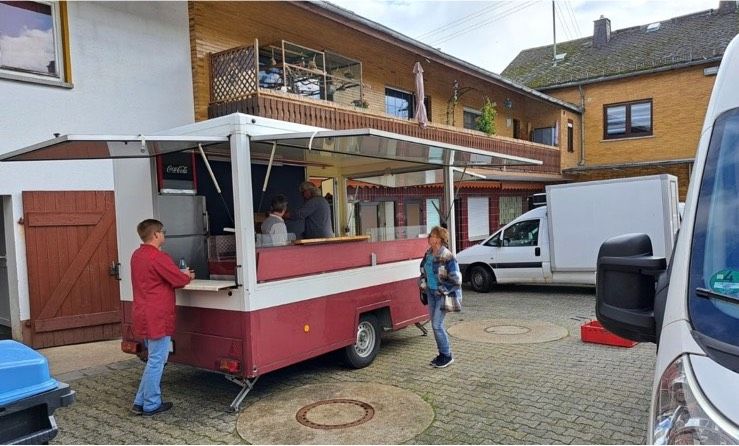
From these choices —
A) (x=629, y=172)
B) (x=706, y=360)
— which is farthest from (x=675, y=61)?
(x=706, y=360)

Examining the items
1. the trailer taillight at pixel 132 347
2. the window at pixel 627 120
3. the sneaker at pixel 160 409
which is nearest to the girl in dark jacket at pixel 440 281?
the sneaker at pixel 160 409

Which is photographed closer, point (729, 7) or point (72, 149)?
point (72, 149)

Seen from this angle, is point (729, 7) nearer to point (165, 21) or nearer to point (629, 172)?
point (629, 172)

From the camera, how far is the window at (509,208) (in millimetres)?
18844

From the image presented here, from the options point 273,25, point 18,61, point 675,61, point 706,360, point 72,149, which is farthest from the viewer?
point 675,61

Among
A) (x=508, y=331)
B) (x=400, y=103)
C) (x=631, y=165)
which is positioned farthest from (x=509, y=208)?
(x=508, y=331)

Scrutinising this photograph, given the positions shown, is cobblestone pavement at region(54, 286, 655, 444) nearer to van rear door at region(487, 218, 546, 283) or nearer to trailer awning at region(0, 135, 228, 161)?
trailer awning at region(0, 135, 228, 161)

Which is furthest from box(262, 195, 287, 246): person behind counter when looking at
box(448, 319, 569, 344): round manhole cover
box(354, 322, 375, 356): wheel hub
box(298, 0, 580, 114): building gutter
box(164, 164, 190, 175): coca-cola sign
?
box(298, 0, 580, 114): building gutter

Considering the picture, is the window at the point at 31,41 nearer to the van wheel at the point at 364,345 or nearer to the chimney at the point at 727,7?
the van wheel at the point at 364,345

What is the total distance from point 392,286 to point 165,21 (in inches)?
244

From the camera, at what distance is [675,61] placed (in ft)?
65.6

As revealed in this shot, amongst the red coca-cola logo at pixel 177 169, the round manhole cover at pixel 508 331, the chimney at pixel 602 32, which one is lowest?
the round manhole cover at pixel 508 331

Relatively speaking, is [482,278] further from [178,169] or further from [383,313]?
[178,169]

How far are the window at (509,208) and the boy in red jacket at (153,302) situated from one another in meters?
15.2
